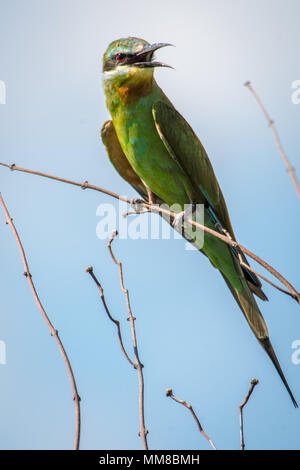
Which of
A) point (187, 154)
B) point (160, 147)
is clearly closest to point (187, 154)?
point (187, 154)

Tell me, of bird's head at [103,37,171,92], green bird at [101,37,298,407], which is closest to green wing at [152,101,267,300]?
green bird at [101,37,298,407]

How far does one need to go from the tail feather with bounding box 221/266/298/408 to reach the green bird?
0.06 m

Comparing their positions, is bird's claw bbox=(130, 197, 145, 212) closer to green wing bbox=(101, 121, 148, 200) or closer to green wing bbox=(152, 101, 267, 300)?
green wing bbox=(101, 121, 148, 200)

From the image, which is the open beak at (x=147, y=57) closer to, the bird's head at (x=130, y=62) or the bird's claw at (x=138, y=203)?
the bird's head at (x=130, y=62)

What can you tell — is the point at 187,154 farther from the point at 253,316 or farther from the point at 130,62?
the point at 253,316

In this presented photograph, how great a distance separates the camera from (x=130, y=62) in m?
4.57

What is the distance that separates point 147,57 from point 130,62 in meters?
0.15

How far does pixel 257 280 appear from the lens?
4246 millimetres

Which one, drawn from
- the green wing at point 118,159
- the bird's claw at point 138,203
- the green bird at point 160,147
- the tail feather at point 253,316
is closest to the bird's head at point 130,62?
the green bird at point 160,147

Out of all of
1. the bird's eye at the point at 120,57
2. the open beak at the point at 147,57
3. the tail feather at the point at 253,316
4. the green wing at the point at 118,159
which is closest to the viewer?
the tail feather at the point at 253,316

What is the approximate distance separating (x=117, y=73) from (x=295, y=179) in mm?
3028

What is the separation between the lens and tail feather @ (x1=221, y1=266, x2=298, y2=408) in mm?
3709

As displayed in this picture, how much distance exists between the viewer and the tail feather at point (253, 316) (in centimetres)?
371
